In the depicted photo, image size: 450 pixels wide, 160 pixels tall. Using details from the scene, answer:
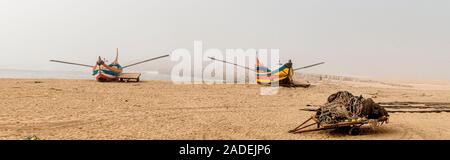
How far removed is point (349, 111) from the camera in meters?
11.4

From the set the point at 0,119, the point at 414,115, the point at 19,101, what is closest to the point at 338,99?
the point at 414,115

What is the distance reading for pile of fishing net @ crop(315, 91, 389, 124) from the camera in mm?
11164

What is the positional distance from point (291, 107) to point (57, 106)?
11436 millimetres

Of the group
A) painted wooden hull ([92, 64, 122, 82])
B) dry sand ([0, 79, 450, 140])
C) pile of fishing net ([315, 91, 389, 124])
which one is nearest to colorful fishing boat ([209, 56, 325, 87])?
dry sand ([0, 79, 450, 140])

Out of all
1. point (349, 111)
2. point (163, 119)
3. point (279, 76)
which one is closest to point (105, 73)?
point (279, 76)

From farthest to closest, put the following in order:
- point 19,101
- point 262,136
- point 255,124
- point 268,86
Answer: point 268,86 < point 19,101 < point 255,124 < point 262,136

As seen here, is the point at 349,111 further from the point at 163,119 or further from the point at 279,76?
the point at 279,76

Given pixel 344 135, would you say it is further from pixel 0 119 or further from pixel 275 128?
pixel 0 119

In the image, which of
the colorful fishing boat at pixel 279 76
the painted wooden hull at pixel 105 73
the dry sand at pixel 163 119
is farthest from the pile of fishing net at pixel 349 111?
the painted wooden hull at pixel 105 73

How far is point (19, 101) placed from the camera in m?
17.1

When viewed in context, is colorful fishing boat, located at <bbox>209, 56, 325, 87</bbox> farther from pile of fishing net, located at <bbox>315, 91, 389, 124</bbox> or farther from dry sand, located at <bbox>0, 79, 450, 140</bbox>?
pile of fishing net, located at <bbox>315, 91, 389, 124</bbox>

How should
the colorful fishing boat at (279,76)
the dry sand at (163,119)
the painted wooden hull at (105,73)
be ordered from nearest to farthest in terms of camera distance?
1. the dry sand at (163,119)
2. the colorful fishing boat at (279,76)
3. the painted wooden hull at (105,73)

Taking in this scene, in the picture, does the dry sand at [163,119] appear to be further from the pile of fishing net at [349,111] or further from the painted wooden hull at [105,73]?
the painted wooden hull at [105,73]

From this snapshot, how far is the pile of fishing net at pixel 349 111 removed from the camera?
11.2m
